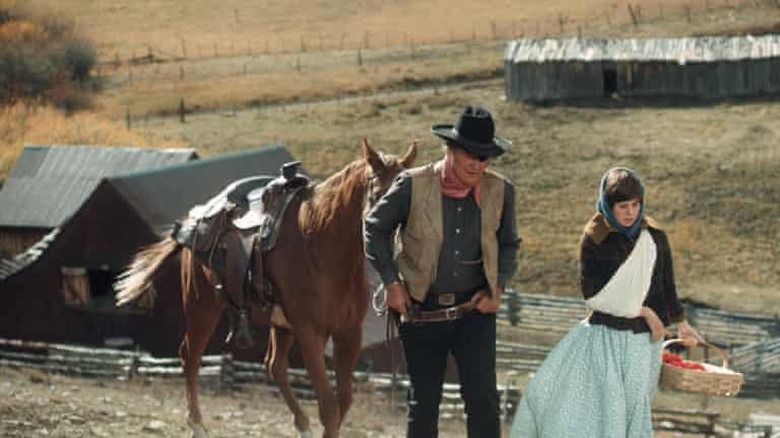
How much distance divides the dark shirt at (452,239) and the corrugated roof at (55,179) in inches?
826

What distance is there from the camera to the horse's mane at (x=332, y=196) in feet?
31.6

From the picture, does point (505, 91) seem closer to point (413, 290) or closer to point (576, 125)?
point (576, 125)

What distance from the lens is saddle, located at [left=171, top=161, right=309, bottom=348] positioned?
1047cm

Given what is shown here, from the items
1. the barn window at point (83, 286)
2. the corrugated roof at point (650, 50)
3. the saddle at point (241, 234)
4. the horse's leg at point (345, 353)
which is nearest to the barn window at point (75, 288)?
the barn window at point (83, 286)

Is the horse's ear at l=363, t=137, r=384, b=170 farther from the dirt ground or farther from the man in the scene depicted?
the dirt ground

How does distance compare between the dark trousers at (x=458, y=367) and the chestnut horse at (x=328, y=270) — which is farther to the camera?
the chestnut horse at (x=328, y=270)

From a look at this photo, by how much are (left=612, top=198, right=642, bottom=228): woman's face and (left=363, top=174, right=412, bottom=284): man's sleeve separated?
104 centimetres

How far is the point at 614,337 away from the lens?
8.28 metres

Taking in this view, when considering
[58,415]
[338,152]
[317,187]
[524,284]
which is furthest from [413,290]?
[338,152]

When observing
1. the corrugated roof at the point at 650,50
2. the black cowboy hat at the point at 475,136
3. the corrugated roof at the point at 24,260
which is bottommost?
the corrugated roof at the point at 24,260

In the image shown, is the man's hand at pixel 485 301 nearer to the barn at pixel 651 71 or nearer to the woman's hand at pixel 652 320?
the woman's hand at pixel 652 320

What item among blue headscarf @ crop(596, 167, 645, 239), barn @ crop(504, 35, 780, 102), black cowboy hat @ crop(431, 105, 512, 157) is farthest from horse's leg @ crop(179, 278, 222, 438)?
barn @ crop(504, 35, 780, 102)

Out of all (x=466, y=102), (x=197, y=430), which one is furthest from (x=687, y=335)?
(x=466, y=102)

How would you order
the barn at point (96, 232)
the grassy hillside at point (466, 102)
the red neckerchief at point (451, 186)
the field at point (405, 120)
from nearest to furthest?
the red neckerchief at point (451, 186), the field at point (405, 120), the barn at point (96, 232), the grassy hillside at point (466, 102)
